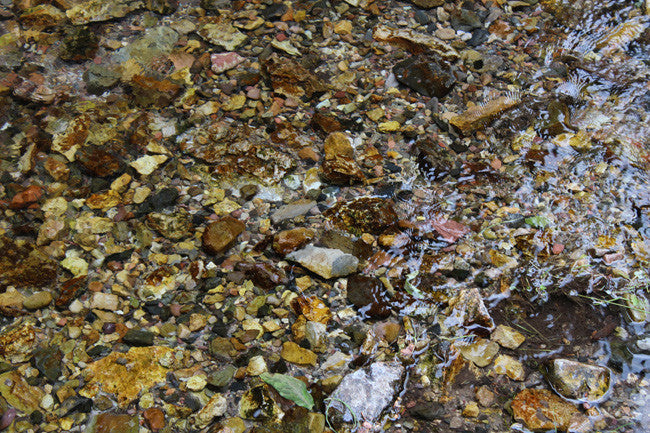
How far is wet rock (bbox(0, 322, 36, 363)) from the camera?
1886mm

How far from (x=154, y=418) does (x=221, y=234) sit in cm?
77

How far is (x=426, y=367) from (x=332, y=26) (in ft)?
6.86

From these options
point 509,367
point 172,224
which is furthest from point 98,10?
point 509,367

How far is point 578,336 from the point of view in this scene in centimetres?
202

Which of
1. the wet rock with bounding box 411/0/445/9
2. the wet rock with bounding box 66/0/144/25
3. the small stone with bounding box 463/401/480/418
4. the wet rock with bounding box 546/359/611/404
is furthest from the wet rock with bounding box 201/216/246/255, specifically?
the wet rock with bounding box 411/0/445/9

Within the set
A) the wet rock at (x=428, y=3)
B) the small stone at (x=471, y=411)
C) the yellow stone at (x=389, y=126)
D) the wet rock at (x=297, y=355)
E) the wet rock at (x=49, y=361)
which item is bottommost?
Result: the wet rock at (x=49, y=361)

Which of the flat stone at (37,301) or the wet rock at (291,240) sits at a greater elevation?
the wet rock at (291,240)

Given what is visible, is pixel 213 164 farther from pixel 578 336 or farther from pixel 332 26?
pixel 578 336

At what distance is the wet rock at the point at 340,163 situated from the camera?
244 cm

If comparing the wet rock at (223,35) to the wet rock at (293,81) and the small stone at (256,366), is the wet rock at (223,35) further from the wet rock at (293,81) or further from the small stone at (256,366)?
the small stone at (256,366)

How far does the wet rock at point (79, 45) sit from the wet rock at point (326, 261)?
169 cm

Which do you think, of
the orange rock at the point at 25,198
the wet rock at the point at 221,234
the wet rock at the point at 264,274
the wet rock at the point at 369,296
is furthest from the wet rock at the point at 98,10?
the wet rock at the point at 369,296

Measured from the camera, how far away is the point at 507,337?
2006mm

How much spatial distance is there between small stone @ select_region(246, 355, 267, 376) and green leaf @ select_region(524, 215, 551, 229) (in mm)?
1323
